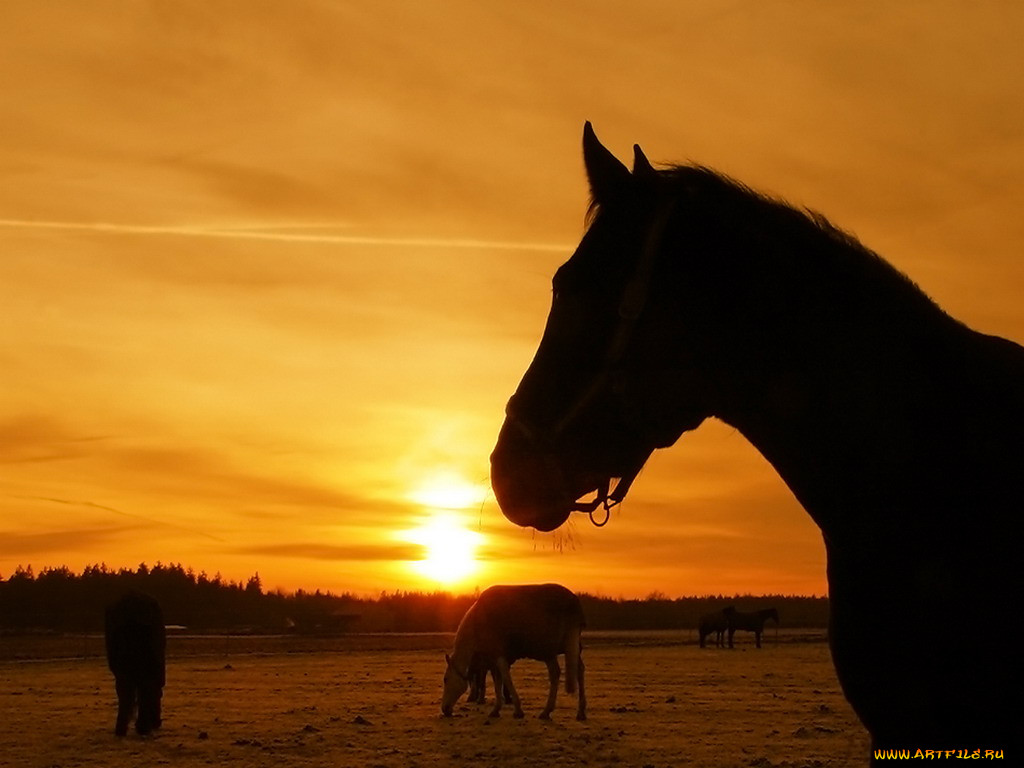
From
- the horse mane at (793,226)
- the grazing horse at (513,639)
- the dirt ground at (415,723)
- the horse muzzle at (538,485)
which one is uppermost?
the horse mane at (793,226)

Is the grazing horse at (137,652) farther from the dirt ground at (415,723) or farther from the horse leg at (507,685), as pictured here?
the horse leg at (507,685)

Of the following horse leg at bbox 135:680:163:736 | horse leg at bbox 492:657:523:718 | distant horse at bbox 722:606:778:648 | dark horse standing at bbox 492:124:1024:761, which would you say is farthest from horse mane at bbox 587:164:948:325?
distant horse at bbox 722:606:778:648

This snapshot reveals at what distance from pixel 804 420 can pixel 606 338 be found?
527 mm

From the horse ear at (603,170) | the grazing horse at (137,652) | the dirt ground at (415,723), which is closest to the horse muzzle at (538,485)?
the horse ear at (603,170)

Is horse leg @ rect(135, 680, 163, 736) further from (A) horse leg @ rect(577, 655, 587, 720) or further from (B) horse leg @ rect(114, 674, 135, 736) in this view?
(A) horse leg @ rect(577, 655, 587, 720)

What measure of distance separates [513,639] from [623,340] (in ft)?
66.2

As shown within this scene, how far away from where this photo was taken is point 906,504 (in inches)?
99.7

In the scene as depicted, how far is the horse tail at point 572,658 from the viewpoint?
2144cm

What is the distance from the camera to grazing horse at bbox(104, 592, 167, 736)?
17547mm

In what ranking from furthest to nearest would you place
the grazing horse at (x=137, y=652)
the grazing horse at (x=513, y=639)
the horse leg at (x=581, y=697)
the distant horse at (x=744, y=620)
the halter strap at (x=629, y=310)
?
the distant horse at (x=744, y=620), the grazing horse at (x=513, y=639), the horse leg at (x=581, y=697), the grazing horse at (x=137, y=652), the halter strap at (x=629, y=310)

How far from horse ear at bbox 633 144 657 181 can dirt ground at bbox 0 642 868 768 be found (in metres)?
13.1

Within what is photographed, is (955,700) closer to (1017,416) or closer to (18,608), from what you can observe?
(1017,416)

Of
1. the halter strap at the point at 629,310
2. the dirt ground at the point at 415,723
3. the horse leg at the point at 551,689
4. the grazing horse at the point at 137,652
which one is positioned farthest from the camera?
the horse leg at the point at 551,689

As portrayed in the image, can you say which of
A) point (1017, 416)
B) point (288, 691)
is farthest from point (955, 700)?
point (288, 691)
